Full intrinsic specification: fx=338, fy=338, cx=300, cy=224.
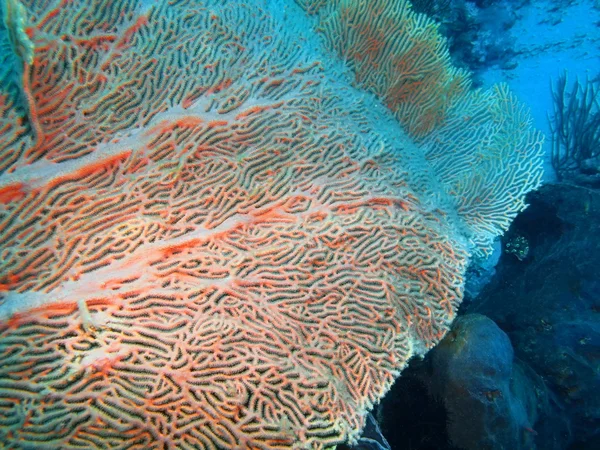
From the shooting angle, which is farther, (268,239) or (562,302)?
(562,302)

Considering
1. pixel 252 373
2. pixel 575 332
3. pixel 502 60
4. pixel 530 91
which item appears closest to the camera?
pixel 252 373

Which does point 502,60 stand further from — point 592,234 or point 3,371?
point 3,371

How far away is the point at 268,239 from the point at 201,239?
1.94 feet

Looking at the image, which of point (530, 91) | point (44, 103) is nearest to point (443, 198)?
point (44, 103)

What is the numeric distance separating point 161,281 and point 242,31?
3090 mm

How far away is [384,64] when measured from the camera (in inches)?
191

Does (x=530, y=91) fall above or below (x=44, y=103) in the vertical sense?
above

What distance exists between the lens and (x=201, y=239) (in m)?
2.94

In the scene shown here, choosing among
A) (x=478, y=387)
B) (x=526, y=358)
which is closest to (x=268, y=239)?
(x=478, y=387)

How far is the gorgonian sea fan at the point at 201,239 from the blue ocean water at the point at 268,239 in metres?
0.02

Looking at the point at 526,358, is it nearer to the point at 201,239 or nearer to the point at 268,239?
the point at 268,239

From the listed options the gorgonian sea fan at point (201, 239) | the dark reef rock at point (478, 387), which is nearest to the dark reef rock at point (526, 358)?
the dark reef rock at point (478, 387)

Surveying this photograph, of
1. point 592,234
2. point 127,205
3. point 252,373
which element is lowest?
point 252,373

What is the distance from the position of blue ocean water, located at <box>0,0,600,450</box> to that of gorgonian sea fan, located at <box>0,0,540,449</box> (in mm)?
17
